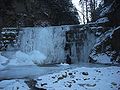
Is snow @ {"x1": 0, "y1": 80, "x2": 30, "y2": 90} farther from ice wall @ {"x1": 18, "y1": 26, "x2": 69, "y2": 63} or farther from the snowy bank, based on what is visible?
ice wall @ {"x1": 18, "y1": 26, "x2": 69, "y2": 63}

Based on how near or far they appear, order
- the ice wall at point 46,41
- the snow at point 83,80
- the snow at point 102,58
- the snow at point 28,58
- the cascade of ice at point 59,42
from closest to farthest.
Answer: the snow at point 83,80 → the snow at point 102,58 → the snow at point 28,58 → the cascade of ice at point 59,42 → the ice wall at point 46,41

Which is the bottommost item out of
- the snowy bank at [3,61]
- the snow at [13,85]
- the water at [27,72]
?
the snow at [13,85]

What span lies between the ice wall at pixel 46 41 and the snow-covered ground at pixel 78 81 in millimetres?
10673

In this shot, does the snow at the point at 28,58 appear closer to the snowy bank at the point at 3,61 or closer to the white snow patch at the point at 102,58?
the snowy bank at the point at 3,61

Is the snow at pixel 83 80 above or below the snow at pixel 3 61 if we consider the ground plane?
below

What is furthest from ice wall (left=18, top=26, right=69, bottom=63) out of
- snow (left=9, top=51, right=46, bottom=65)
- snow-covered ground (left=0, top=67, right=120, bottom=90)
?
snow-covered ground (left=0, top=67, right=120, bottom=90)

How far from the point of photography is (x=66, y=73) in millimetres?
14961

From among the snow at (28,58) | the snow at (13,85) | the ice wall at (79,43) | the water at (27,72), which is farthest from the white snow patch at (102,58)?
the snow at (13,85)

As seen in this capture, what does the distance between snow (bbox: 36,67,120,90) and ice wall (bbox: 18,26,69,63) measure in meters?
10.4

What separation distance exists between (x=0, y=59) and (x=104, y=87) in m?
13.2

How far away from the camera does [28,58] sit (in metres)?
24.4

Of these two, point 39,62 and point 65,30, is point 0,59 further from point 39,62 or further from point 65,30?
point 65,30

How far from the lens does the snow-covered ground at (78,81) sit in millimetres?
12090

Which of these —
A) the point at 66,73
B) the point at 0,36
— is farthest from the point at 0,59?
the point at 66,73
